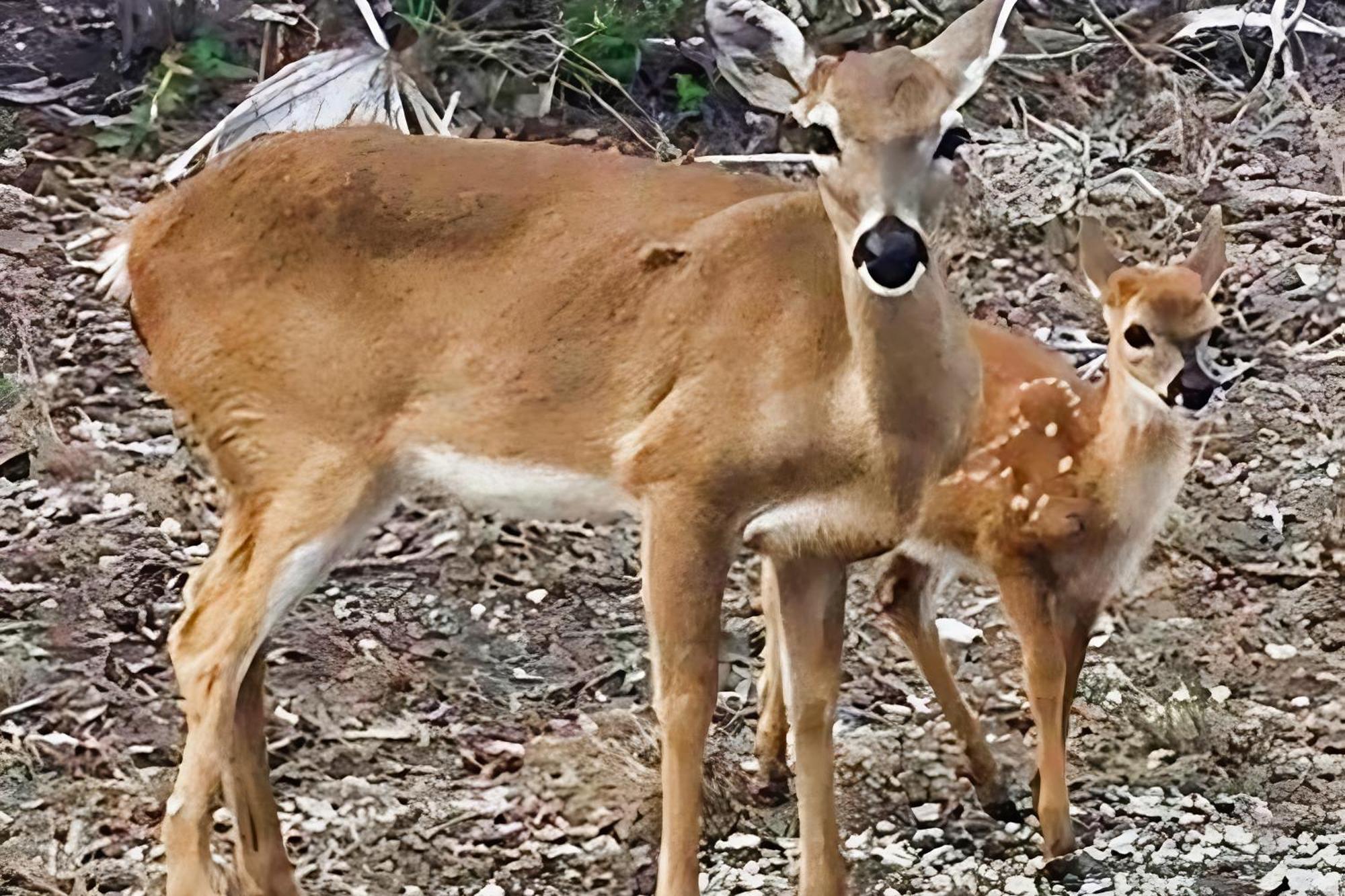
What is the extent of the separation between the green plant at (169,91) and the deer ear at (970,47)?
3155mm

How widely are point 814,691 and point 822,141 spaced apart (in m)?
1.09

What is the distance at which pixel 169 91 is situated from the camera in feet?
18.4

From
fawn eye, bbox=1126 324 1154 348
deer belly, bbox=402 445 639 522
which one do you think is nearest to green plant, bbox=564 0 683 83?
fawn eye, bbox=1126 324 1154 348

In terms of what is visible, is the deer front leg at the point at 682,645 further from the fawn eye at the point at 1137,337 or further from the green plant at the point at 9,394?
the green plant at the point at 9,394

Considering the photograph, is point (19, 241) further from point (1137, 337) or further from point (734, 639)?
point (1137, 337)

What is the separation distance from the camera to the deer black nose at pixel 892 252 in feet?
9.14

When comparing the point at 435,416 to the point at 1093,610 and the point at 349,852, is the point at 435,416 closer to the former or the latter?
the point at 349,852

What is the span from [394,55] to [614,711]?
2.08 metres

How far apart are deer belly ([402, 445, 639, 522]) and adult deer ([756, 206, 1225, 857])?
727 millimetres

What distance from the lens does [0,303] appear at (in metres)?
5.45

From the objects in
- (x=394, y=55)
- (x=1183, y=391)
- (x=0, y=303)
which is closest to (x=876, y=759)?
(x=1183, y=391)

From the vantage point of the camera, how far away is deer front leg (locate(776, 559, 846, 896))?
3354 mm

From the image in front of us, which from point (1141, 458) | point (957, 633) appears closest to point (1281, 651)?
point (957, 633)

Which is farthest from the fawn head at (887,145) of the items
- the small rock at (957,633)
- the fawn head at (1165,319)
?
the small rock at (957,633)
